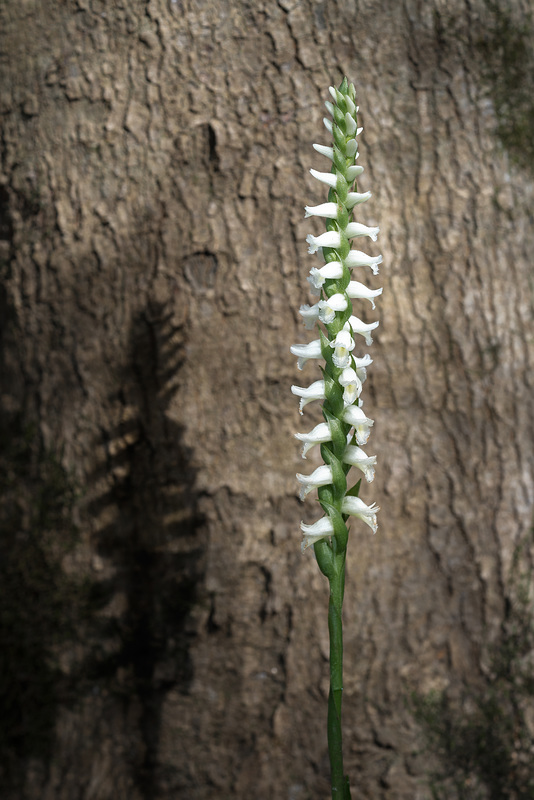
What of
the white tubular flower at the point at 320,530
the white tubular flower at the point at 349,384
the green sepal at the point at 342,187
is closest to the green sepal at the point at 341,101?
the green sepal at the point at 342,187

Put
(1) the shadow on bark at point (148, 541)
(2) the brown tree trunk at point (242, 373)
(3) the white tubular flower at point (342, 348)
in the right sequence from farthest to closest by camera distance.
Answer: (1) the shadow on bark at point (148, 541)
(2) the brown tree trunk at point (242, 373)
(3) the white tubular flower at point (342, 348)

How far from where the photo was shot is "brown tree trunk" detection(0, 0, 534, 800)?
1881mm

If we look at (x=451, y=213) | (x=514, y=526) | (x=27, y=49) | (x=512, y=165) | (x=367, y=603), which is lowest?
(x=367, y=603)

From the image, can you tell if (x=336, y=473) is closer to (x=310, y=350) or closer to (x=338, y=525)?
(x=338, y=525)

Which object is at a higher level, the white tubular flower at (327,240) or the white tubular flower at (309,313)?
the white tubular flower at (327,240)

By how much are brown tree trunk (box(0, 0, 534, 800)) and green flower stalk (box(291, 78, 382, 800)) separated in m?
0.78

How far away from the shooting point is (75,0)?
1.95 m

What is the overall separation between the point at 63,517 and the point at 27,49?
150 cm

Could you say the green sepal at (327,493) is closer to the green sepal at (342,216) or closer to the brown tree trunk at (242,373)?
the green sepal at (342,216)

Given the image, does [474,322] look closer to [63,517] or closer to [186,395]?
[186,395]

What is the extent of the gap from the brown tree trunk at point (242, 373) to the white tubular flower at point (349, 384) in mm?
858

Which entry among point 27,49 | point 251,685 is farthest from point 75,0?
point 251,685

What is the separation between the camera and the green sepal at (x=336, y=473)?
3.57ft

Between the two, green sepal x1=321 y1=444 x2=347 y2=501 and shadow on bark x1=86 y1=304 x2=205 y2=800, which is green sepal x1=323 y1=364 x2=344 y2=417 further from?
shadow on bark x1=86 y1=304 x2=205 y2=800
